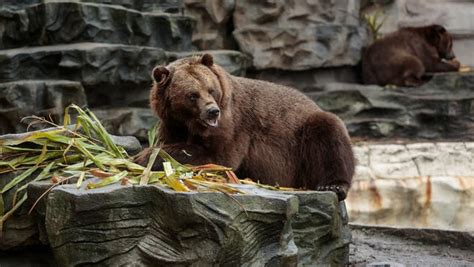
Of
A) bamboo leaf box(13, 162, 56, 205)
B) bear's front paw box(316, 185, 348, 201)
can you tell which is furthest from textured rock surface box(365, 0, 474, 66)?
bamboo leaf box(13, 162, 56, 205)

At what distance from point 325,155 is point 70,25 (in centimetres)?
424

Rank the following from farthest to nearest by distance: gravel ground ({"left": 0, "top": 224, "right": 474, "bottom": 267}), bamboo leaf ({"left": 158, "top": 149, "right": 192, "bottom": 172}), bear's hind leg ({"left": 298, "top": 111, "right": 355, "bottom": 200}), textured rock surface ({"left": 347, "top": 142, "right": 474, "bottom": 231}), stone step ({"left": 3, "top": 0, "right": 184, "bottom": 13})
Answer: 1. stone step ({"left": 3, "top": 0, "right": 184, "bottom": 13})
2. textured rock surface ({"left": 347, "top": 142, "right": 474, "bottom": 231})
3. gravel ground ({"left": 0, "top": 224, "right": 474, "bottom": 267})
4. bear's hind leg ({"left": 298, "top": 111, "right": 355, "bottom": 200})
5. bamboo leaf ({"left": 158, "top": 149, "right": 192, "bottom": 172})

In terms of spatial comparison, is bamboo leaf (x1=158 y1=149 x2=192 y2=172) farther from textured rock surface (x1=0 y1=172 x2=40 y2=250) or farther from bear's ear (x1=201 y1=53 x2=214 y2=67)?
textured rock surface (x1=0 y1=172 x2=40 y2=250)

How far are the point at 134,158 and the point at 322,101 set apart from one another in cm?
713

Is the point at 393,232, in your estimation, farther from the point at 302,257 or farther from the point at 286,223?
the point at 286,223

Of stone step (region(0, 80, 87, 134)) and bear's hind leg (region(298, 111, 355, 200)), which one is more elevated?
bear's hind leg (region(298, 111, 355, 200))

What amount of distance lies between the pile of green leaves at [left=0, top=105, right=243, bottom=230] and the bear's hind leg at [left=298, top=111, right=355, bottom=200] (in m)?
1.17

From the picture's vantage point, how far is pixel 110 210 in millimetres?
4852

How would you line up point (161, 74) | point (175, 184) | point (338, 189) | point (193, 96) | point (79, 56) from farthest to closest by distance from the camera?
point (79, 56), point (338, 189), point (161, 74), point (193, 96), point (175, 184)

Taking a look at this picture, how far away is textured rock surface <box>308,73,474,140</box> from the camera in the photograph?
42.7 feet

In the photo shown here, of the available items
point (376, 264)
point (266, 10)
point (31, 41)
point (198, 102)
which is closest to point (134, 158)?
point (198, 102)

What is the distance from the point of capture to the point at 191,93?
21.2 feet

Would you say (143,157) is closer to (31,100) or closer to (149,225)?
(149,225)

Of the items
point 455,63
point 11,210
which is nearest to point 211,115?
point 11,210
